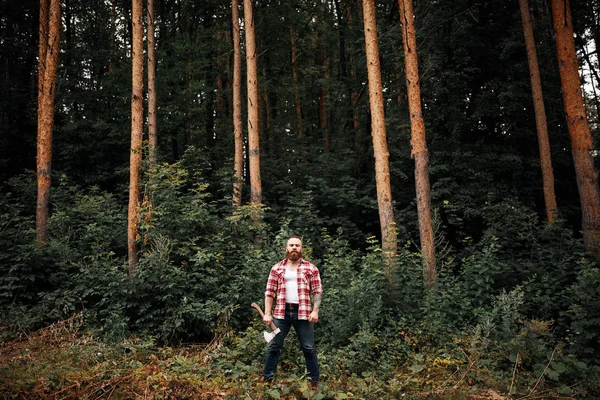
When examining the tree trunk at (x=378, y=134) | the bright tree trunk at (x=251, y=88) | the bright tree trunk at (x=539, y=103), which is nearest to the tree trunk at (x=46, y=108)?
the bright tree trunk at (x=251, y=88)

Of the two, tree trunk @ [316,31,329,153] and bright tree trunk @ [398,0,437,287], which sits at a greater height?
tree trunk @ [316,31,329,153]

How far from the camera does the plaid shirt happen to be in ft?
15.6

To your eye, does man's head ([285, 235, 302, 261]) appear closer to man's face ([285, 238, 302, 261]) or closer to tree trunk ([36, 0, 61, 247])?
man's face ([285, 238, 302, 261])

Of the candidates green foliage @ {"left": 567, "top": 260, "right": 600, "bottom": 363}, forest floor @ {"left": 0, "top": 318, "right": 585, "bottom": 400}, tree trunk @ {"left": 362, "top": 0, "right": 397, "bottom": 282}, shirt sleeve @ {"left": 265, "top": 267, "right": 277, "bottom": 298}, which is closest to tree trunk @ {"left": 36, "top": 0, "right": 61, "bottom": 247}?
forest floor @ {"left": 0, "top": 318, "right": 585, "bottom": 400}

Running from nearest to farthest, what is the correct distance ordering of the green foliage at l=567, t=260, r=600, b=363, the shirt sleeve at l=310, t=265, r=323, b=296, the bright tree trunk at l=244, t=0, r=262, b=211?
the shirt sleeve at l=310, t=265, r=323, b=296 → the green foliage at l=567, t=260, r=600, b=363 → the bright tree trunk at l=244, t=0, r=262, b=211

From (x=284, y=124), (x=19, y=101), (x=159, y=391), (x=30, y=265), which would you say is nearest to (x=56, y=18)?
(x=30, y=265)

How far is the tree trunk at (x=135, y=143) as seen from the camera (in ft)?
27.9

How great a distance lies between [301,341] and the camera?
4.77 m

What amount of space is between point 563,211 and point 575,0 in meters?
8.16

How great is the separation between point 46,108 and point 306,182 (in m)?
9.05

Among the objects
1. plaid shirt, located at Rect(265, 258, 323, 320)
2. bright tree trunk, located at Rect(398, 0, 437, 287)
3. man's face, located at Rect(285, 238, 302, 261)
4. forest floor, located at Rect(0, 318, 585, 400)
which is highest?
bright tree trunk, located at Rect(398, 0, 437, 287)

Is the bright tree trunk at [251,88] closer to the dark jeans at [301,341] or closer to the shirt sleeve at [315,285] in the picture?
the shirt sleeve at [315,285]

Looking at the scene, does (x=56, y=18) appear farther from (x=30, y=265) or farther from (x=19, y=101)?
(x=19, y=101)

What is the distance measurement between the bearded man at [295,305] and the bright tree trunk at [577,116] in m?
8.01
